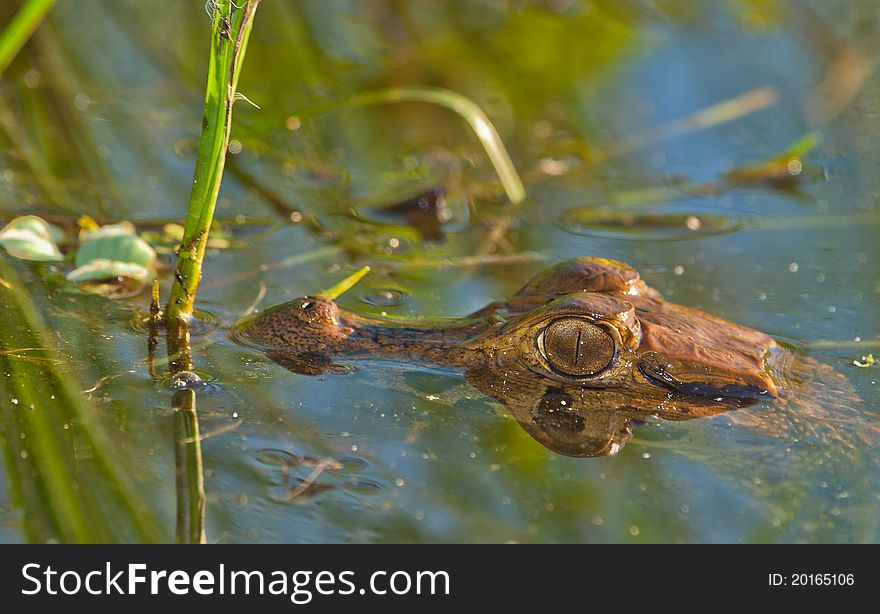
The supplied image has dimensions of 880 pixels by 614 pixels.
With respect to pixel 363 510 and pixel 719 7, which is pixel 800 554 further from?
pixel 719 7

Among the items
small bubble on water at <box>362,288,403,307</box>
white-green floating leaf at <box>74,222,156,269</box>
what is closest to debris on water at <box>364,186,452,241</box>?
small bubble on water at <box>362,288,403,307</box>

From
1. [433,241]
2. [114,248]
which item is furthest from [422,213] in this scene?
[114,248]

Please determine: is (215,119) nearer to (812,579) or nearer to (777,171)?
(812,579)

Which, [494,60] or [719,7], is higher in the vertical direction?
[719,7]

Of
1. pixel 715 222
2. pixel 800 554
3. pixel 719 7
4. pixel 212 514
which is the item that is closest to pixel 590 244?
pixel 715 222

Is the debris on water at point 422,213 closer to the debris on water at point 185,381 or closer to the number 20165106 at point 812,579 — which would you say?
the debris on water at point 185,381

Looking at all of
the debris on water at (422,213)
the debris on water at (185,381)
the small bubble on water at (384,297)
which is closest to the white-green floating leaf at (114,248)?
the small bubble on water at (384,297)

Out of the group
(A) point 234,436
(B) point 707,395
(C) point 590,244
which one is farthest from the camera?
(C) point 590,244
